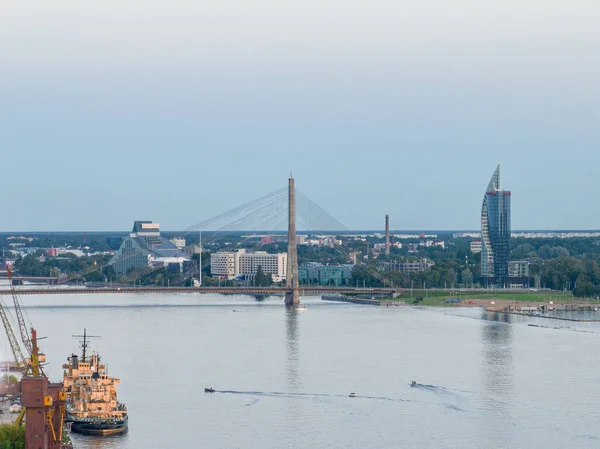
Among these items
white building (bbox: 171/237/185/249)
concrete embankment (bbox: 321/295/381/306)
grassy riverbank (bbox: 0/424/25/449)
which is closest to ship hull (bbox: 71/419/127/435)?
grassy riverbank (bbox: 0/424/25/449)

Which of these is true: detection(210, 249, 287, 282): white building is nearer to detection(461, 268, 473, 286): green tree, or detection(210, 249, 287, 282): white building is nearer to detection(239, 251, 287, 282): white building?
detection(239, 251, 287, 282): white building

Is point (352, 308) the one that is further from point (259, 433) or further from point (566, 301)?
point (259, 433)

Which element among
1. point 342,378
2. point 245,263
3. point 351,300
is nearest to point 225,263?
point 245,263

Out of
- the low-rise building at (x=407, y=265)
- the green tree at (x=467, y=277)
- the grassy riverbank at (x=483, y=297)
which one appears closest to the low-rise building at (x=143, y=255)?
the low-rise building at (x=407, y=265)

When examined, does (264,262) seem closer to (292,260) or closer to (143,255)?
(143,255)

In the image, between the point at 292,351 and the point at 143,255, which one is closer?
the point at 292,351

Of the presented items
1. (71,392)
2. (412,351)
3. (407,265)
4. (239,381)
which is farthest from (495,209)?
(71,392)
